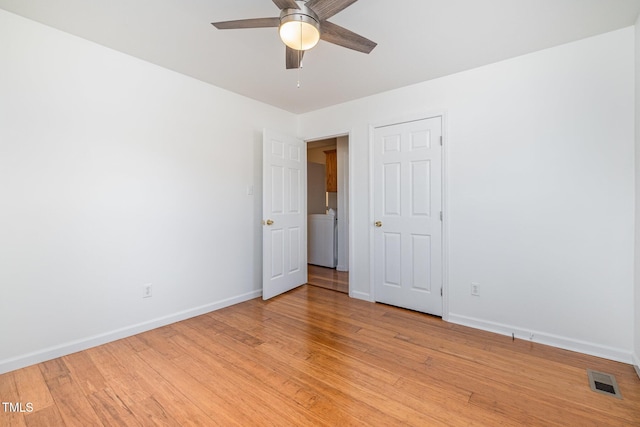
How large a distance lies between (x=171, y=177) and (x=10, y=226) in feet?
3.82

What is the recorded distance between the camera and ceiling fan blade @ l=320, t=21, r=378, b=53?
5.44ft

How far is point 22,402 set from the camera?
5.49 feet

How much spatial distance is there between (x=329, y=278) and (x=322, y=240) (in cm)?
95

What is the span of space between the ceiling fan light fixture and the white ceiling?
0.39m

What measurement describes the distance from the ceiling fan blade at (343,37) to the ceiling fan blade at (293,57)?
0.21m

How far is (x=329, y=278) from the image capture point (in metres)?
4.48

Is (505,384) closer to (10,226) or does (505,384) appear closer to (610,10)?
(610,10)

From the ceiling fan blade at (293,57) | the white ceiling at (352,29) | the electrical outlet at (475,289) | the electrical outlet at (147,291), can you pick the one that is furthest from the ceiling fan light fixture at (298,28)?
the electrical outlet at (475,289)

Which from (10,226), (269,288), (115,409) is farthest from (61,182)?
(269,288)

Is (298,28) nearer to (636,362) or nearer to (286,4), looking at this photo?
(286,4)

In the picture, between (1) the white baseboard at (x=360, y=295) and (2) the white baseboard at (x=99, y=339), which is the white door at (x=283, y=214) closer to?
(2) the white baseboard at (x=99, y=339)

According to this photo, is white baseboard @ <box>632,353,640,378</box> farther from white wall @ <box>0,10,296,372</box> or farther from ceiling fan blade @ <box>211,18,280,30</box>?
white wall @ <box>0,10,296,372</box>

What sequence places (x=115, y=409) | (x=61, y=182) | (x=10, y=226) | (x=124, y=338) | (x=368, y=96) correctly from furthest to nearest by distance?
(x=368, y=96)
(x=124, y=338)
(x=61, y=182)
(x=10, y=226)
(x=115, y=409)

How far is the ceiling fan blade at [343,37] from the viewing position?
1659 millimetres
